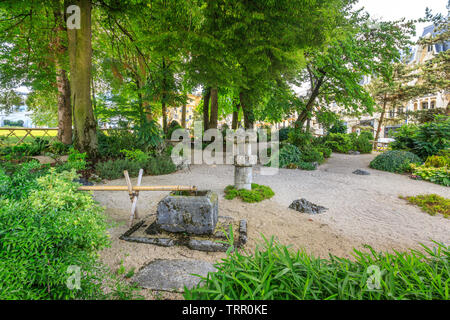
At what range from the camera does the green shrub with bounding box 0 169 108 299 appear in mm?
1171

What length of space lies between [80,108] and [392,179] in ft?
39.4

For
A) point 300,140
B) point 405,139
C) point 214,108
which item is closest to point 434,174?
point 405,139

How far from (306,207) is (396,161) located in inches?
284

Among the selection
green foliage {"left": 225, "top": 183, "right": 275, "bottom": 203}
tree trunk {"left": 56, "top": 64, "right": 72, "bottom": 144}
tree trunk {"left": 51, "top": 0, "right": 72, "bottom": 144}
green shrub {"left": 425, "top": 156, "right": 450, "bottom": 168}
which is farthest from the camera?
tree trunk {"left": 56, "top": 64, "right": 72, "bottom": 144}

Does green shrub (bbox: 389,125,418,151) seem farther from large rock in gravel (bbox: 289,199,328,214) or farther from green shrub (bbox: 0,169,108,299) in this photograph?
green shrub (bbox: 0,169,108,299)

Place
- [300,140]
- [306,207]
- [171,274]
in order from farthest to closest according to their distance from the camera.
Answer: [300,140], [306,207], [171,274]

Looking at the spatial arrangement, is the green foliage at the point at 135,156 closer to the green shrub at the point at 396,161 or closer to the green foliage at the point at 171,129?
the green foliage at the point at 171,129

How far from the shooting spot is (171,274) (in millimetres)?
2490

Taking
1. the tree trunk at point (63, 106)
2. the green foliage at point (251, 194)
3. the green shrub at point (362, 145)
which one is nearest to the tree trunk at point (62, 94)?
the tree trunk at point (63, 106)

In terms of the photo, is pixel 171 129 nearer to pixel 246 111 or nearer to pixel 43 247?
pixel 246 111

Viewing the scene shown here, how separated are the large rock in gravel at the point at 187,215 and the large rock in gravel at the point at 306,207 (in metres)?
2.42

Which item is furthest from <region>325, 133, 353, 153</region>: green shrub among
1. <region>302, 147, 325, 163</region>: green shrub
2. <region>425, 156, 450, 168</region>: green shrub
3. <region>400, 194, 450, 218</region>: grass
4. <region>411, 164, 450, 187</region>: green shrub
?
<region>400, 194, 450, 218</region>: grass

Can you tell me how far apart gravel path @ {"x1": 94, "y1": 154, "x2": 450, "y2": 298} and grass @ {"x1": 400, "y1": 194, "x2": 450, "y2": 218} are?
19cm
